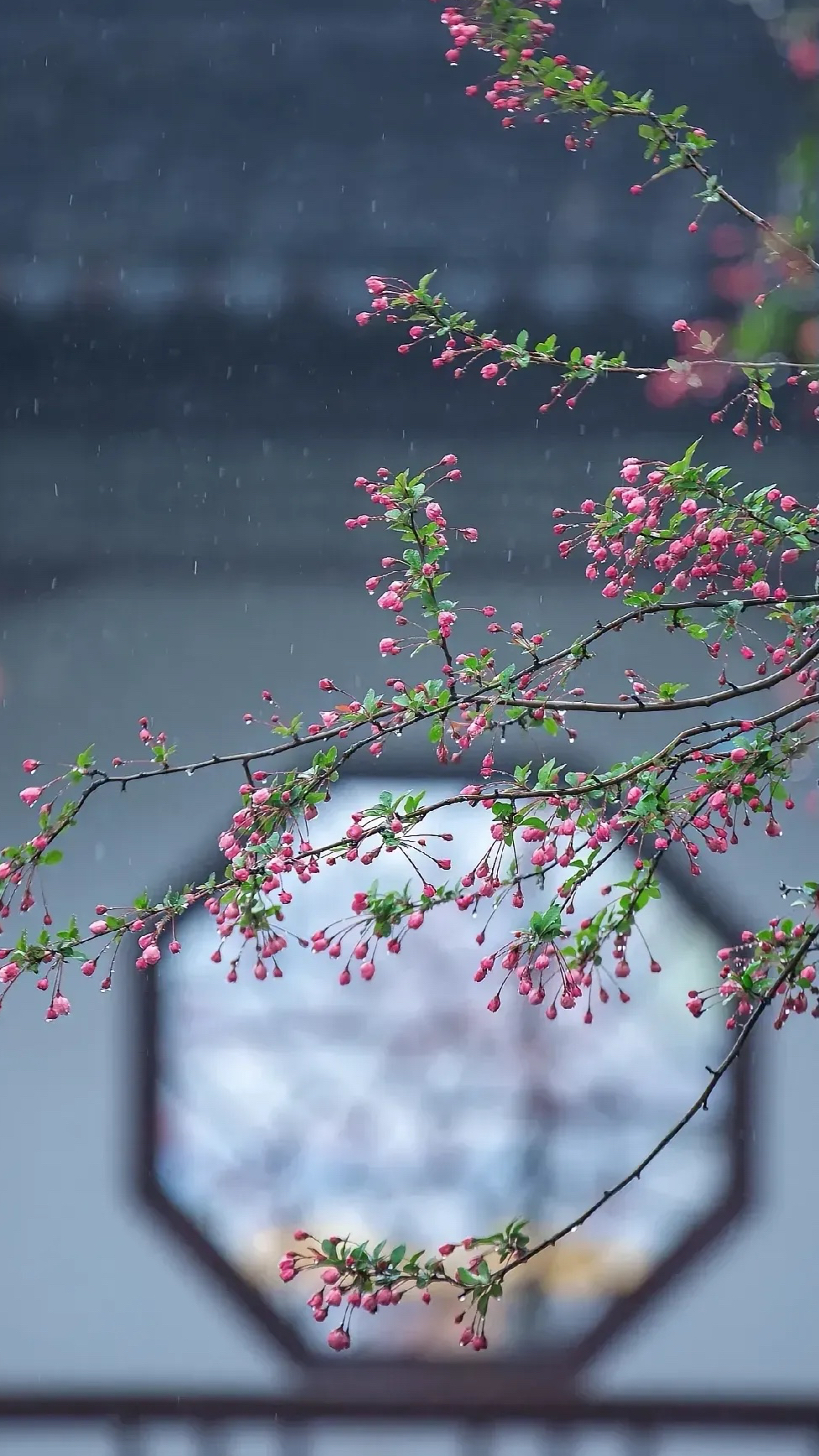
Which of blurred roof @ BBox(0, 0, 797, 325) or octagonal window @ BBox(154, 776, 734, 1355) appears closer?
blurred roof @ BBox(0, 0, 797, 325)

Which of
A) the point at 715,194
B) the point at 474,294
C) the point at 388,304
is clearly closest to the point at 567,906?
the point at 388,304

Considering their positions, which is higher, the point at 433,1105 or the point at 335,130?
the point at 335,130

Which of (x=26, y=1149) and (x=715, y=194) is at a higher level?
(x=715, y=194)

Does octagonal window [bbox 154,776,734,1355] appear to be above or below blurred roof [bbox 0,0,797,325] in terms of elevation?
below

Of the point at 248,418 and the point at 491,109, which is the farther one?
the point at 248,418

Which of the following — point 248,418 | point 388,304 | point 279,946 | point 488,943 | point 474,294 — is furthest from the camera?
point 488,943

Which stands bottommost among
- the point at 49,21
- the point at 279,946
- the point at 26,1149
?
the point at 26,1149

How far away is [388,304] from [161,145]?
174 centimetres

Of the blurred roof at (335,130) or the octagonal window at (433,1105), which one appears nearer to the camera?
the blurred roof at (335,130)

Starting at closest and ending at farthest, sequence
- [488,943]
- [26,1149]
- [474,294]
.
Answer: [474,294]
[26,1149]
[488,943]

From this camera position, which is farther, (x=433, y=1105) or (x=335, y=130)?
(x=433, y=1105)

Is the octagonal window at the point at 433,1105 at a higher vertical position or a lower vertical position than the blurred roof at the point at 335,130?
lower

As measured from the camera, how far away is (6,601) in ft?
10.3

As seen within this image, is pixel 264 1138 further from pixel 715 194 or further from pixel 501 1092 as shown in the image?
pixel 715 194
